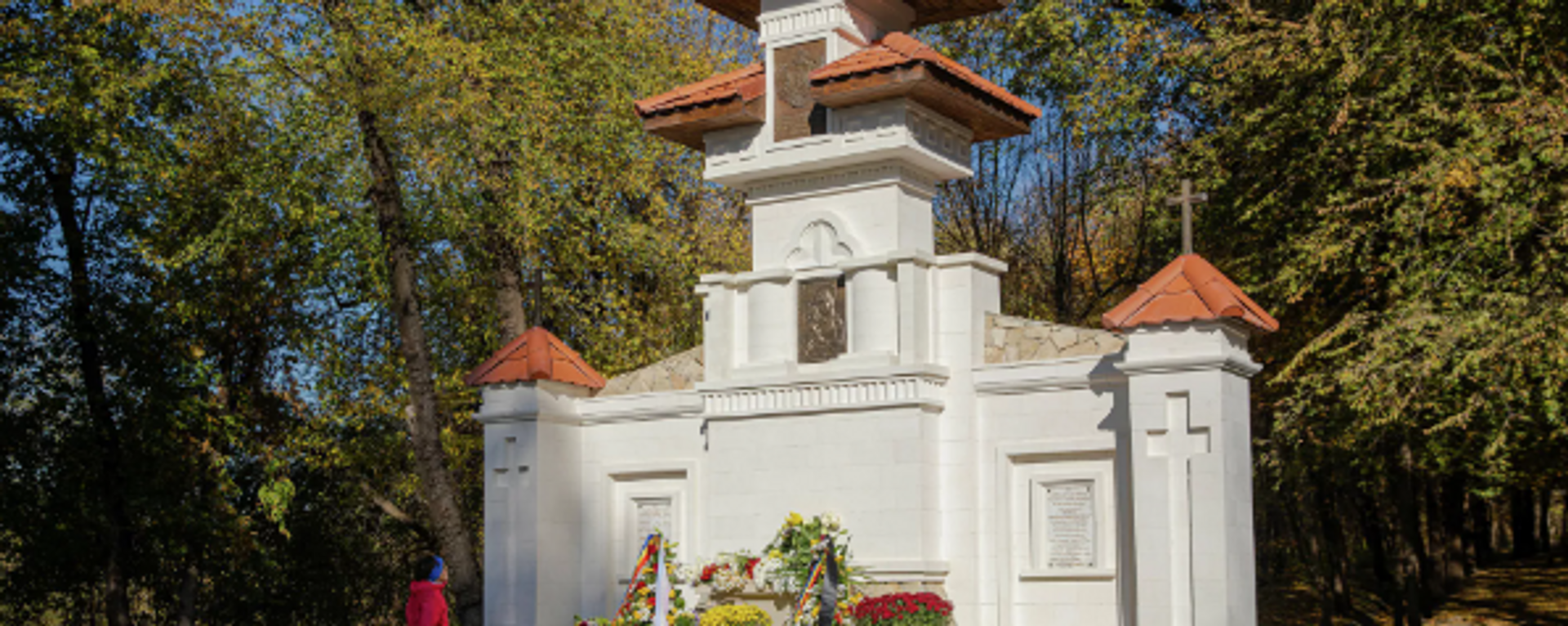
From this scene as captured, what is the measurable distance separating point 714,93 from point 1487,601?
16.6 m

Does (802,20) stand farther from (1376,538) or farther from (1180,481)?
(1376,538)

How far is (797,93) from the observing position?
13430mm

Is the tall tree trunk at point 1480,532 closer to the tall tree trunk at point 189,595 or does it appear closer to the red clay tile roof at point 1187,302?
the red clay tile roof at point 1187,302

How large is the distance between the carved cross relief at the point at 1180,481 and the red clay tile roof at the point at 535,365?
234 inches

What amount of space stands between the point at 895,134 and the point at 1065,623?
14.1 feet

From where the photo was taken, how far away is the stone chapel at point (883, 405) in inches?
433

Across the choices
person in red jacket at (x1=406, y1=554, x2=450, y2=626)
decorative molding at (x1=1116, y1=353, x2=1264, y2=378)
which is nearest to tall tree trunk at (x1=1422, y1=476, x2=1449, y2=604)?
decorative molding at (x1=1116, y1=353, x2=1264, y2=378)

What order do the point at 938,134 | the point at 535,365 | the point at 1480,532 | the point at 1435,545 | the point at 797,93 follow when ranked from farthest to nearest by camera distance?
the point at 1480,532 → the point at 1435,545 → the point at 535,365 → the point at 797,93 → the point at 938,134

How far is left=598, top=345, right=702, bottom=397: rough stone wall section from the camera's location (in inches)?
568

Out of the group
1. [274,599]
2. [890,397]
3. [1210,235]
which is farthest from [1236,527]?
[274,599]

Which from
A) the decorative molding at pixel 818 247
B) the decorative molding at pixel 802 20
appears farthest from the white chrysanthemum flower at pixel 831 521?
the decorative molding at pixel 802 20

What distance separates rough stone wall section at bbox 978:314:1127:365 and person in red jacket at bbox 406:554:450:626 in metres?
5.06

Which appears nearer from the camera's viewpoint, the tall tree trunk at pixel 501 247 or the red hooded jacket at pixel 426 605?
the red hooded jacket at pixel 426 605

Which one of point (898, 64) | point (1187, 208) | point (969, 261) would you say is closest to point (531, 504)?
point (969, 261)
